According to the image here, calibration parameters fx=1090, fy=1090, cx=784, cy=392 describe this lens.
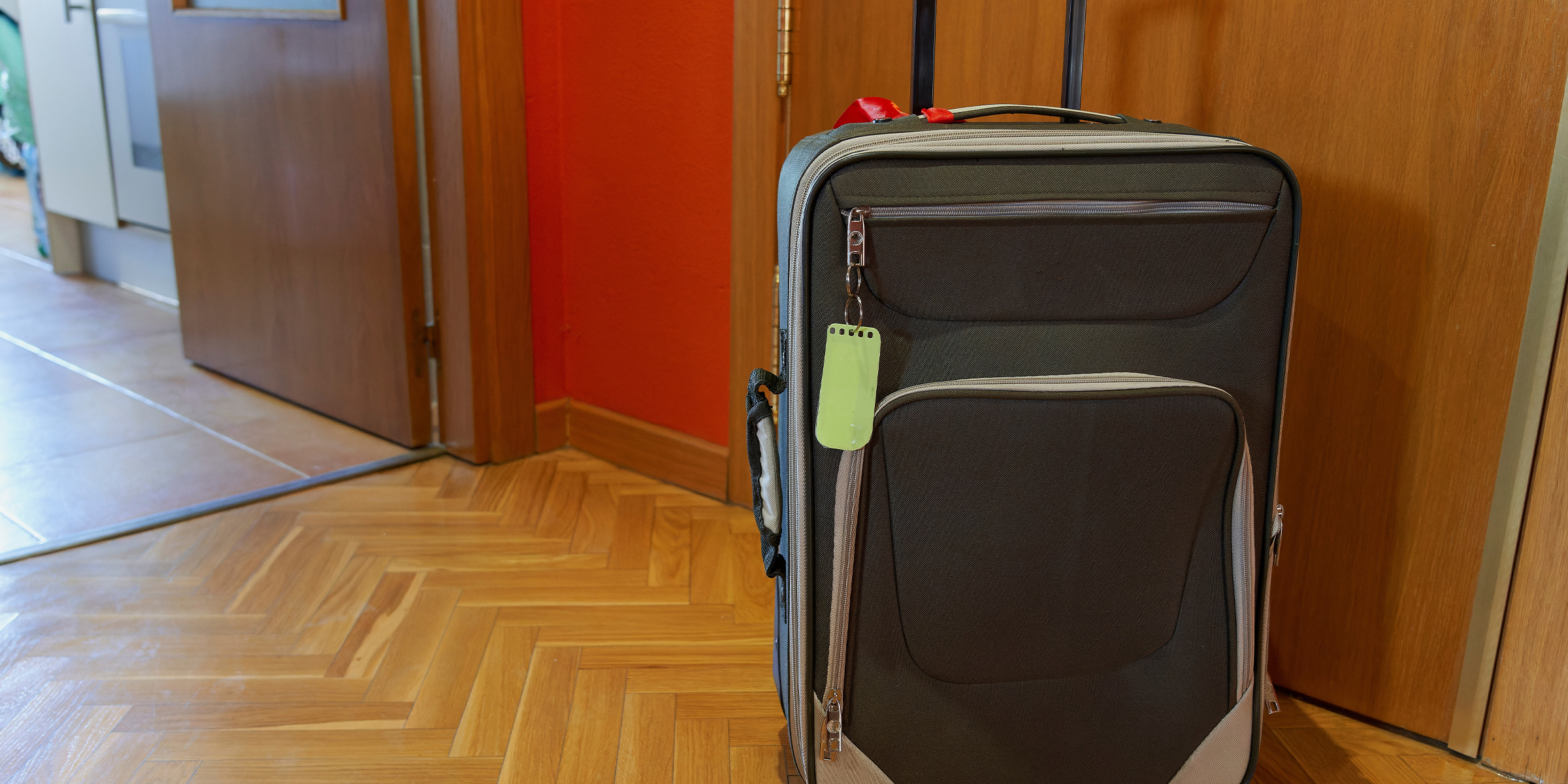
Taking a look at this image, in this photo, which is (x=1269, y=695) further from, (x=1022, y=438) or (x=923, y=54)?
(x=923, y=54)

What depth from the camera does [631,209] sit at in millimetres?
1834

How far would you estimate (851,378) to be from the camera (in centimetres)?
81

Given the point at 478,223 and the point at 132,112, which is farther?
the point at 132,112

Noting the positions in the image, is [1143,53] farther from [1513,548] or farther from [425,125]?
[425,125]

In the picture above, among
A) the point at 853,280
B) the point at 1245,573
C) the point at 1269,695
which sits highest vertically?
the point at 853,280

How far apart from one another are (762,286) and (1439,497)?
0.94 metres

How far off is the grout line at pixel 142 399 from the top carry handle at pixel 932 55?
4.40ft

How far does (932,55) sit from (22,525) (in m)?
1.52

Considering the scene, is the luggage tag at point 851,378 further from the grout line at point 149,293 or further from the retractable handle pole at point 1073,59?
the grout line at point 149,293

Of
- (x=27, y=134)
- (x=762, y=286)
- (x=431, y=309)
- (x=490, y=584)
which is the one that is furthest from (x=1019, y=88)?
(x=27, y=134)

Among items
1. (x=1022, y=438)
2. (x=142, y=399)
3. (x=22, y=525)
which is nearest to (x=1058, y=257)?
(x=1022, y=438)

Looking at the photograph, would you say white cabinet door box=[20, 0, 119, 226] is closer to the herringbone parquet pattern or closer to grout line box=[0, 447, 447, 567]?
grout line box=[0, 447, 447, 567]

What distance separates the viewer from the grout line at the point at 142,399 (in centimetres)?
194

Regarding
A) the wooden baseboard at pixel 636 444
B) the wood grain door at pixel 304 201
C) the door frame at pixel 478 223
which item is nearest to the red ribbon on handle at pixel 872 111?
the wooden baseboard at pixel 636 444
